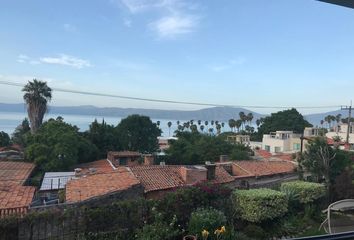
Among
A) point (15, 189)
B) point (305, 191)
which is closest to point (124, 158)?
point (15, 189)

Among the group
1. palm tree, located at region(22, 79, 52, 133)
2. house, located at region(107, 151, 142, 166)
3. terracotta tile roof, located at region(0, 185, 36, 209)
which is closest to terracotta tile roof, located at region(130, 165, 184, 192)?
terracotta tile roof, located at region(0, 185, 36, 209)

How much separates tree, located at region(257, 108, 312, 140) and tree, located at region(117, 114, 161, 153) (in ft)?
49.6

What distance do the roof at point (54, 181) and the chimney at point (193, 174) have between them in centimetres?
486

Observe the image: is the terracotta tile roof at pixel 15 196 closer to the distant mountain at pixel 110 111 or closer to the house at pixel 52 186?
the house at pixel 52 186

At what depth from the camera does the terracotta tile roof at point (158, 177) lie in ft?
36.2

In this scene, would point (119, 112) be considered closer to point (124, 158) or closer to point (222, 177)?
point (124, 158)

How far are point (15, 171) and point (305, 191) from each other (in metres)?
12.3

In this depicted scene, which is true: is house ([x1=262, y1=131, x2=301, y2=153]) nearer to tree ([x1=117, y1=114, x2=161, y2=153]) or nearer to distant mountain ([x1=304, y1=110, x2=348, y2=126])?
distant mountain ([x1=304, y1=110, x2=348, y2=126])

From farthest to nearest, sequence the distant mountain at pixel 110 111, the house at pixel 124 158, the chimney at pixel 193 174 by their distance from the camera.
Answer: the house at pixel 124 158 → the distant mountain at pixel 110 111 → the chimney at pixel 193 174

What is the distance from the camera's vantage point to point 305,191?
8555 millimetres

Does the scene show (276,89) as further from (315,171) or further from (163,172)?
(163,172)

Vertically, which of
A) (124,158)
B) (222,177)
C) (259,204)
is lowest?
(124,158)

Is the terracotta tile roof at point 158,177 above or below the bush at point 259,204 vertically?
below

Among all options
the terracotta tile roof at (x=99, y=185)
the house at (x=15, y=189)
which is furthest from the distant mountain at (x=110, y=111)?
the terracotta tile roof at (x=99, y=185)
